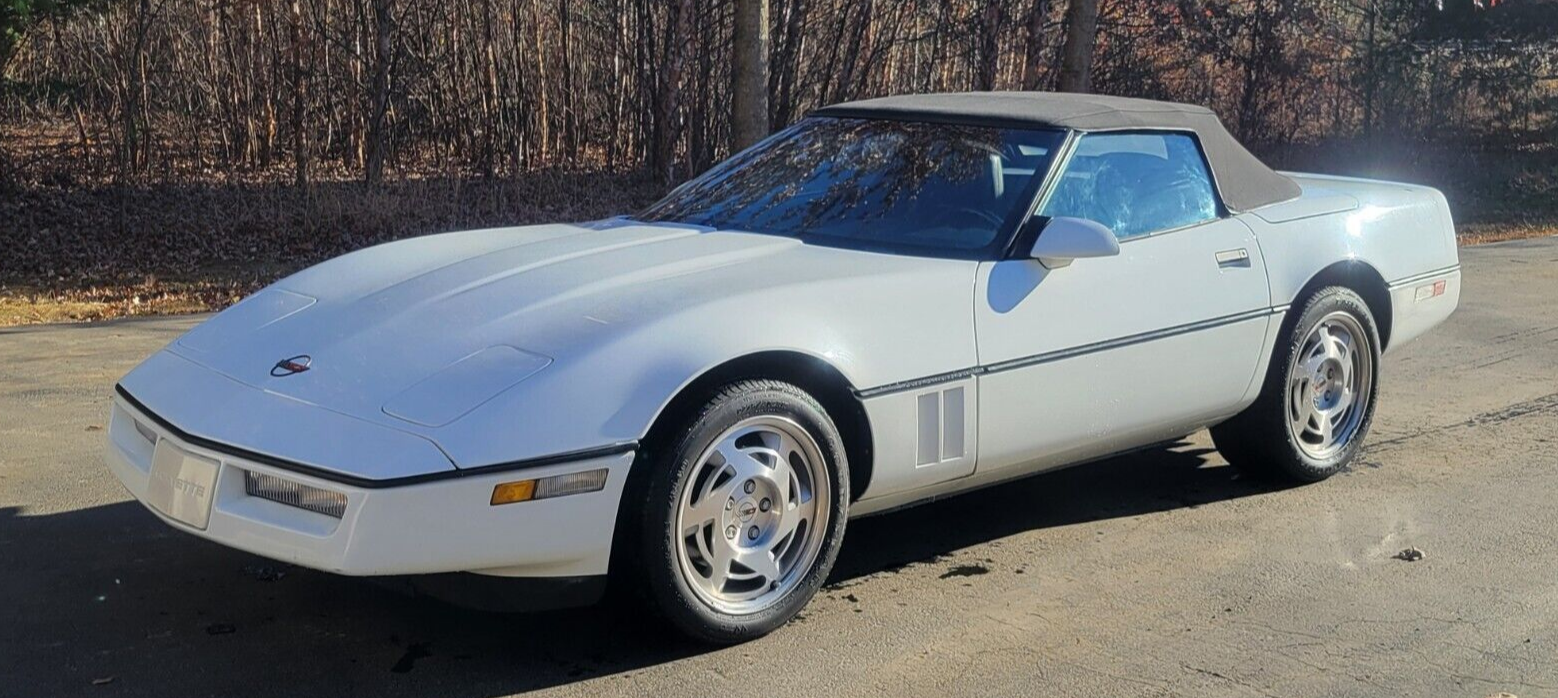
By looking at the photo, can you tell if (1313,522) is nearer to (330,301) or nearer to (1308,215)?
(1308,215)

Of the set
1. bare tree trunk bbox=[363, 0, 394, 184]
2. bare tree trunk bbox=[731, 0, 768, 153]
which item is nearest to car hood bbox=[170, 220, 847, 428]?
bare tree trunk bbox=[731, 0, 768, 153]

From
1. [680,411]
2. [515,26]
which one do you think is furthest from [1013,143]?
[515,26]

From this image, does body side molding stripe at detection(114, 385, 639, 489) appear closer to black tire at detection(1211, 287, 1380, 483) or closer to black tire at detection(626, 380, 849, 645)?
black tire at detection(626, 380, 849, 645)

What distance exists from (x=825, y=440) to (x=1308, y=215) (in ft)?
8.39

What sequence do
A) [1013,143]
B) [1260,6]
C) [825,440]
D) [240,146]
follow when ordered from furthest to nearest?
[1260,6], [240,146], [1013,143], [825,440]

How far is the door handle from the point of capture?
5.24 meters

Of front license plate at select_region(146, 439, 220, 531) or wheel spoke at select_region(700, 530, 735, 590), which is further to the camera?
wheel spoke at select_region(700, 530, 735, 590)

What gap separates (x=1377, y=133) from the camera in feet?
74.1


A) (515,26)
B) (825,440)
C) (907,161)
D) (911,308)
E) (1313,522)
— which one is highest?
(515,26)

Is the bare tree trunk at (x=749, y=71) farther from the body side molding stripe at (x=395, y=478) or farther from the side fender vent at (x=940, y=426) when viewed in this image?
the body side molding stripe at (x=395, y=478)

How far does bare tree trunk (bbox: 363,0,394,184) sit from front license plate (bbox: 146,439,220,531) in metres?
12.4

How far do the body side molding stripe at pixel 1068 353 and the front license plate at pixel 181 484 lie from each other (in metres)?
1.67

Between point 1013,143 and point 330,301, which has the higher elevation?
point 1013,143

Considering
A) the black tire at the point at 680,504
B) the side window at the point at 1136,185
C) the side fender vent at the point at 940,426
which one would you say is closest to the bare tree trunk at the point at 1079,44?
the side window at the point at 1136,185
